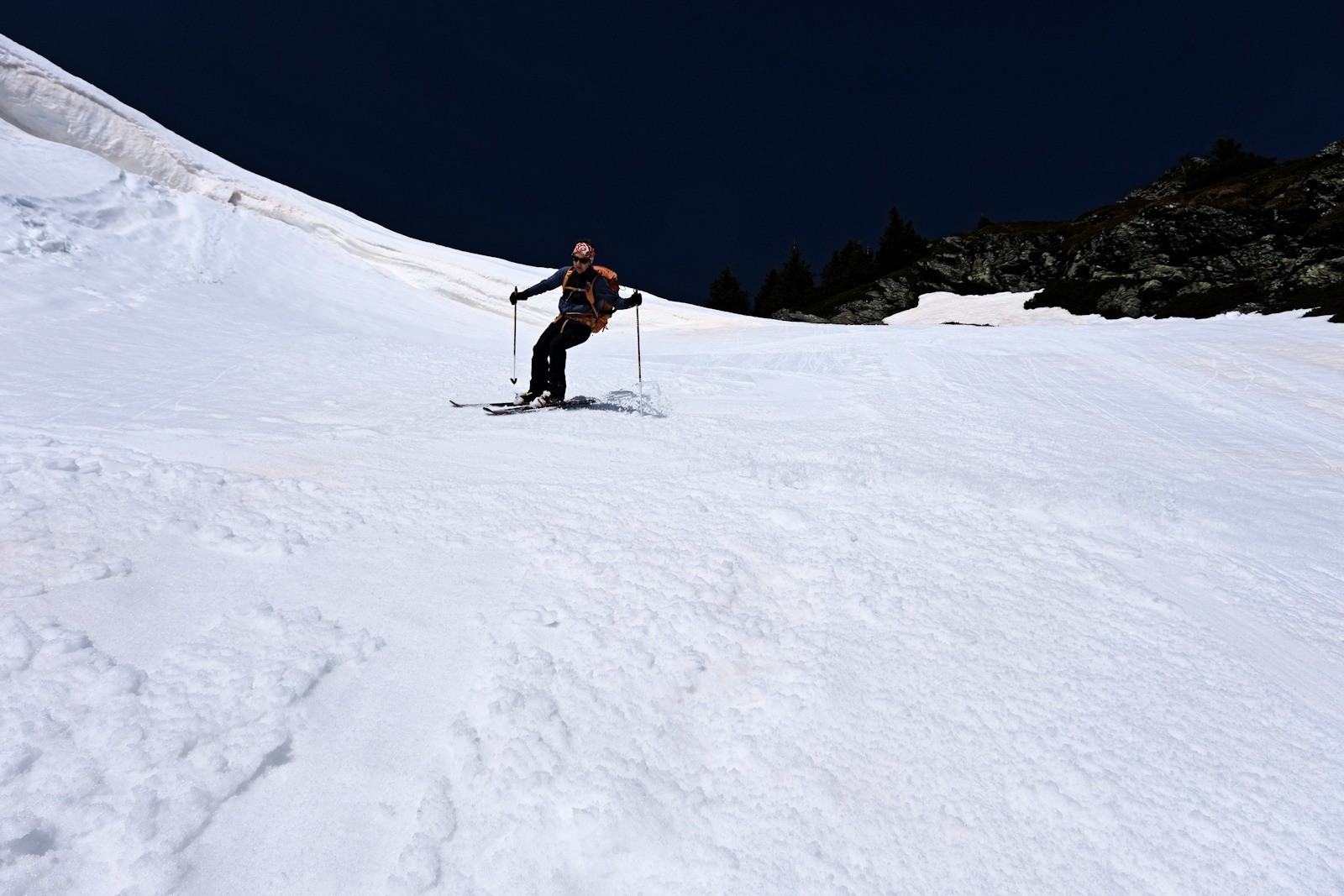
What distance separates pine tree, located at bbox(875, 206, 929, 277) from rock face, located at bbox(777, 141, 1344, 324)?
19.6m

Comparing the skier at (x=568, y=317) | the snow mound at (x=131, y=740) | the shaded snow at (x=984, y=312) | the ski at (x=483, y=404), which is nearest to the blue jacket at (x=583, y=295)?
the skier at (x=568, y=317)

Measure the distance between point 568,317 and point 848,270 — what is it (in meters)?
69.3

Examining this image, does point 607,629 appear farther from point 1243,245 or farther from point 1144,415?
point 1243,245

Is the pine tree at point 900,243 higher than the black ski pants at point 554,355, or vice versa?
the pine tree at point 900,243

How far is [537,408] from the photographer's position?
24.6 ft

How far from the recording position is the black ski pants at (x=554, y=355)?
795cm

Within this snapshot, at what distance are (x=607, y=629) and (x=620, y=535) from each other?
937 mm

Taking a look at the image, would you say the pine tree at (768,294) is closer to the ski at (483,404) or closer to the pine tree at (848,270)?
the pine tree at (848,270)

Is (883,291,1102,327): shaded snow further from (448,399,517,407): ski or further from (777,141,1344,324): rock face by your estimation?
(448,399,517,407): ski

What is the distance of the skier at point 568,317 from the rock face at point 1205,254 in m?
15.4

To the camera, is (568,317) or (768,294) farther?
(768,294)

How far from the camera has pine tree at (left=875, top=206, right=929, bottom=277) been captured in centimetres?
6881

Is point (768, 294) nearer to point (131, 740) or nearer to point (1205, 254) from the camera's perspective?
point (1205, 254)

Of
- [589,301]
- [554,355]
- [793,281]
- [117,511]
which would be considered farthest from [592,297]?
[793,281]
